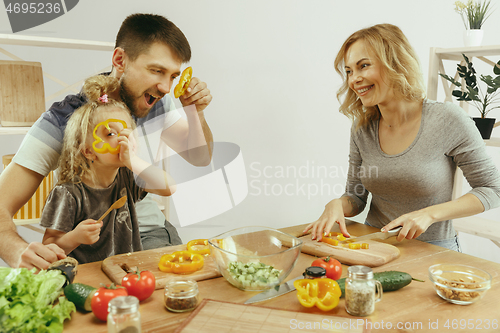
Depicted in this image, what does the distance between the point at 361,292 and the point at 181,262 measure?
57 cm

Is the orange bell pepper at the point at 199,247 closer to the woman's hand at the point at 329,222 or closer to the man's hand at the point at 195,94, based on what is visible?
the woman's hand at the point at 329,222

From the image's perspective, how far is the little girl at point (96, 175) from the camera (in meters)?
1.57

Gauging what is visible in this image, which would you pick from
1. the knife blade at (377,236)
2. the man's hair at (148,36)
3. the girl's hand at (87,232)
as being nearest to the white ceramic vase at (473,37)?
the knife blade at (377,236)

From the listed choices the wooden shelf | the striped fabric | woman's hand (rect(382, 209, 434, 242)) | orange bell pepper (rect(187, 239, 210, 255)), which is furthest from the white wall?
woman's hand (rect(382, 209, 434, 242))

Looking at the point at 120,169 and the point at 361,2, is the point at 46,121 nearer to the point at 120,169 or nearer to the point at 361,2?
the point at 120,169

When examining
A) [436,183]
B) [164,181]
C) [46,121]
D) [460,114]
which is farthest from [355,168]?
[46,121]

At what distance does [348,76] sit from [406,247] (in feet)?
3.18

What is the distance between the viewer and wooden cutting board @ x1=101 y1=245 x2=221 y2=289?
1.20m

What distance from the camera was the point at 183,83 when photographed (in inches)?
72.4

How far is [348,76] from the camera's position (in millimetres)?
2111

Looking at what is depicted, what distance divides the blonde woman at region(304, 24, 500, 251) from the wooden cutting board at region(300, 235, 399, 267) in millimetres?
231

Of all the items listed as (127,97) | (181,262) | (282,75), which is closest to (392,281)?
(181,262)

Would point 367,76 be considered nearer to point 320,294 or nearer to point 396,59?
point 396,59

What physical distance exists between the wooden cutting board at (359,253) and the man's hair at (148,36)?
1056 mm
